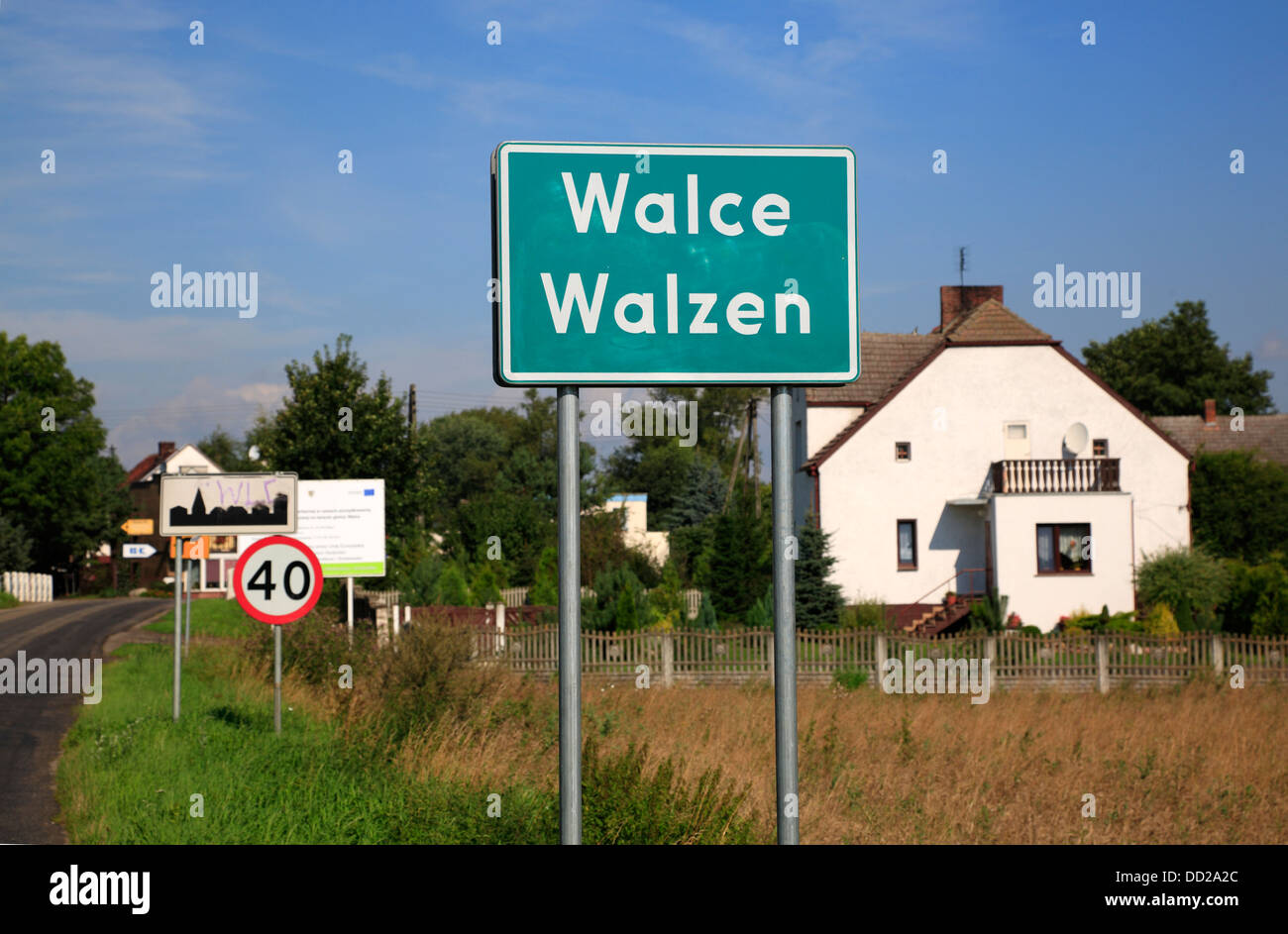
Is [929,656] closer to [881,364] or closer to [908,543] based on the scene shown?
[908,543]

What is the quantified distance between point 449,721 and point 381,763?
1.75 m

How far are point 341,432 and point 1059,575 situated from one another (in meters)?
20.2

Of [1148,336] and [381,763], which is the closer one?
[381,763]

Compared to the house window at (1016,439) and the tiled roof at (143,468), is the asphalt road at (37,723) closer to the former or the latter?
the house window at (1016,439)

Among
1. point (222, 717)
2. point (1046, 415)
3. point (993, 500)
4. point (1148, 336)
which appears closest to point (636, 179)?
point (222, 717)

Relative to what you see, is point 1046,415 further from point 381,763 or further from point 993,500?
point 381,763

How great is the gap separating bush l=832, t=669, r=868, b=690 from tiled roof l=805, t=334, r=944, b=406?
15.3m

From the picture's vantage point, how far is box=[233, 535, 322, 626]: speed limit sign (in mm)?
11370

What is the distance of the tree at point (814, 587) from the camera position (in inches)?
1100

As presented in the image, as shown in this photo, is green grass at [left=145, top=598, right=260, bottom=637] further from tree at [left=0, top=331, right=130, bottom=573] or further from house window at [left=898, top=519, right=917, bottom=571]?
tree at [left=0, top=331, right=130, bottom=573]

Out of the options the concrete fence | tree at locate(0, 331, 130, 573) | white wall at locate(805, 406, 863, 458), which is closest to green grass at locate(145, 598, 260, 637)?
the concrete fence

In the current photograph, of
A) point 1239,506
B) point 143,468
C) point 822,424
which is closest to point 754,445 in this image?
point 822,424

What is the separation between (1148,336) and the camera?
6862 centimetres
